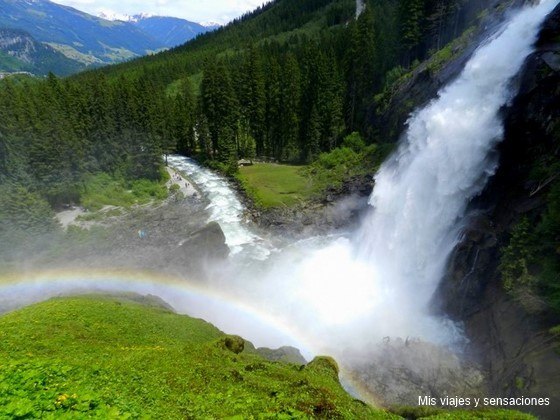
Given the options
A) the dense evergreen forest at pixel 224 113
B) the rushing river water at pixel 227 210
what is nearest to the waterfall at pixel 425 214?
the rushing river water at pixel 227 210

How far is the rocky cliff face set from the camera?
21.8 metres

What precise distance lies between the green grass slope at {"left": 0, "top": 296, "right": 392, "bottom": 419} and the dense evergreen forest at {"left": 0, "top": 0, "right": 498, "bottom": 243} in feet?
101

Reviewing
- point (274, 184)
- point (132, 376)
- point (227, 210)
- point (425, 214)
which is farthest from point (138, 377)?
point (274, 184)

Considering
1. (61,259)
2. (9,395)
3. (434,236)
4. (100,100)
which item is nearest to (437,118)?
(434,236)

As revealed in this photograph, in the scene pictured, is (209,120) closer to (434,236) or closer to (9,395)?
(434,236)

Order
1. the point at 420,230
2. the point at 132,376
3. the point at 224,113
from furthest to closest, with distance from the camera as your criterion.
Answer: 1. the point at 224,113
2. the point at 420,230
3. the point at 132,376

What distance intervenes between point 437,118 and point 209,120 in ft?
142

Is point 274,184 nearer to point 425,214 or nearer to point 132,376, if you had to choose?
point 425,214

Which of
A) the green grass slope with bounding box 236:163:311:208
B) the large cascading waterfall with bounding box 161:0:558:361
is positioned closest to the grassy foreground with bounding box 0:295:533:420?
the large cascading waterfall with bounding box 161:0:558:361

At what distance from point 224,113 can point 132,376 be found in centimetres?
5819

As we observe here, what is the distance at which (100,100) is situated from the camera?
63.9 metres

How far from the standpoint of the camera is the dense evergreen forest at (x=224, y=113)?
173 feet

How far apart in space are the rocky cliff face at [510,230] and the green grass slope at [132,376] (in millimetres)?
12038

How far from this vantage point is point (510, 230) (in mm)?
25875
